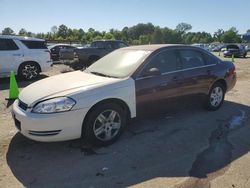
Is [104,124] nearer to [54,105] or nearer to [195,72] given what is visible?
[54,105]

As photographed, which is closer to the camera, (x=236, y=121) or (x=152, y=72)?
(x=152, y=72)

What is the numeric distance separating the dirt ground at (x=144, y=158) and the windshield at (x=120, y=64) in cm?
112

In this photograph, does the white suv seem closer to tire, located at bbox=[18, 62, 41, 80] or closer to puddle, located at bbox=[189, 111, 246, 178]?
tire, located at bbox=[18, 62, 41, 80]

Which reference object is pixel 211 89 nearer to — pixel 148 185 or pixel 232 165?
pixel 232 165

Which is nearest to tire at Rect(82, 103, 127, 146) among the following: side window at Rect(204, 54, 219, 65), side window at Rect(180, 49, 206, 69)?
side window at Rect(180, 49, 206, 69)

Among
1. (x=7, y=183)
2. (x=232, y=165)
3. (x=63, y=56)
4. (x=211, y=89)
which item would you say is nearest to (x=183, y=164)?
(x=232, y=165)

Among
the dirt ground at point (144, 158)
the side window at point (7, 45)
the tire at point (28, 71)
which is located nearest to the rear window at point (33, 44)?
the side window at point (7, 45)

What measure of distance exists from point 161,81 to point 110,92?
1.17m

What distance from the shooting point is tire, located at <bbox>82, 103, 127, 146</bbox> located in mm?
4387

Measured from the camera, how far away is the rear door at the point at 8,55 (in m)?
10.6

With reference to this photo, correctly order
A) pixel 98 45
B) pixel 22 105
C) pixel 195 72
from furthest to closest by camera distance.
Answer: pixel 98 45, pixel 195 72, pixel 22 105

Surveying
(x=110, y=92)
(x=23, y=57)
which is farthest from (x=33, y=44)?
(x=110, y=92)

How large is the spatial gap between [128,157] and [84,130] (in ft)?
2.59

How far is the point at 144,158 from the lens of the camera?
13.8ft
